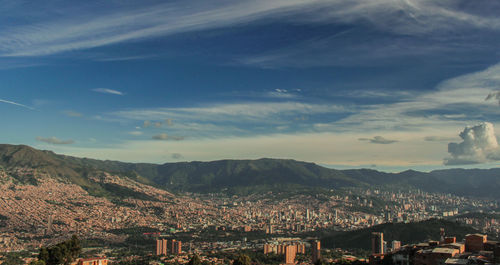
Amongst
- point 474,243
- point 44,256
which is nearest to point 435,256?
point 474,243

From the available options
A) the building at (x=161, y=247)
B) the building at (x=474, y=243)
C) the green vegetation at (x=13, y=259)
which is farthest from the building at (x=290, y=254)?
the building at (x=474, y=243)

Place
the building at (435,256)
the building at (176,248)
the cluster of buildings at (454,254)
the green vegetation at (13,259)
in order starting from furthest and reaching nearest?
the building at (176,248) < the green vegetation at (13,259) < the building at (435,256) < the cluster of buildings at (454,254)

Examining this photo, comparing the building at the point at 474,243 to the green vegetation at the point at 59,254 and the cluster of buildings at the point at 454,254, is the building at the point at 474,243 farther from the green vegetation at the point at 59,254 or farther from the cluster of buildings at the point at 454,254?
the green vegetation at the point at 59,254

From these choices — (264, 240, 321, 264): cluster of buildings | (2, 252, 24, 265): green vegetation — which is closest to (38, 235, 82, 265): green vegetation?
(2, 252, 24, 265): green vegetation

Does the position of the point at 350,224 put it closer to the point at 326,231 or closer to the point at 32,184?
the point at 326,231

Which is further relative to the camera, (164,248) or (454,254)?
(164,248)

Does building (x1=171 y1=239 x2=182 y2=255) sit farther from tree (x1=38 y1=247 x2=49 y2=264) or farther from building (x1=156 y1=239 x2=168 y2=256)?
tree (x1=38 y1=247 x2=49 y2=264)

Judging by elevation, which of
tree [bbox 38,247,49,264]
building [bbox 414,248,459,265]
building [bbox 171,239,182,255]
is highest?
building [bbox 414,248,459,265]

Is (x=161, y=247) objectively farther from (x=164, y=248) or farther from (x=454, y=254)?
(x=454, y=254)
